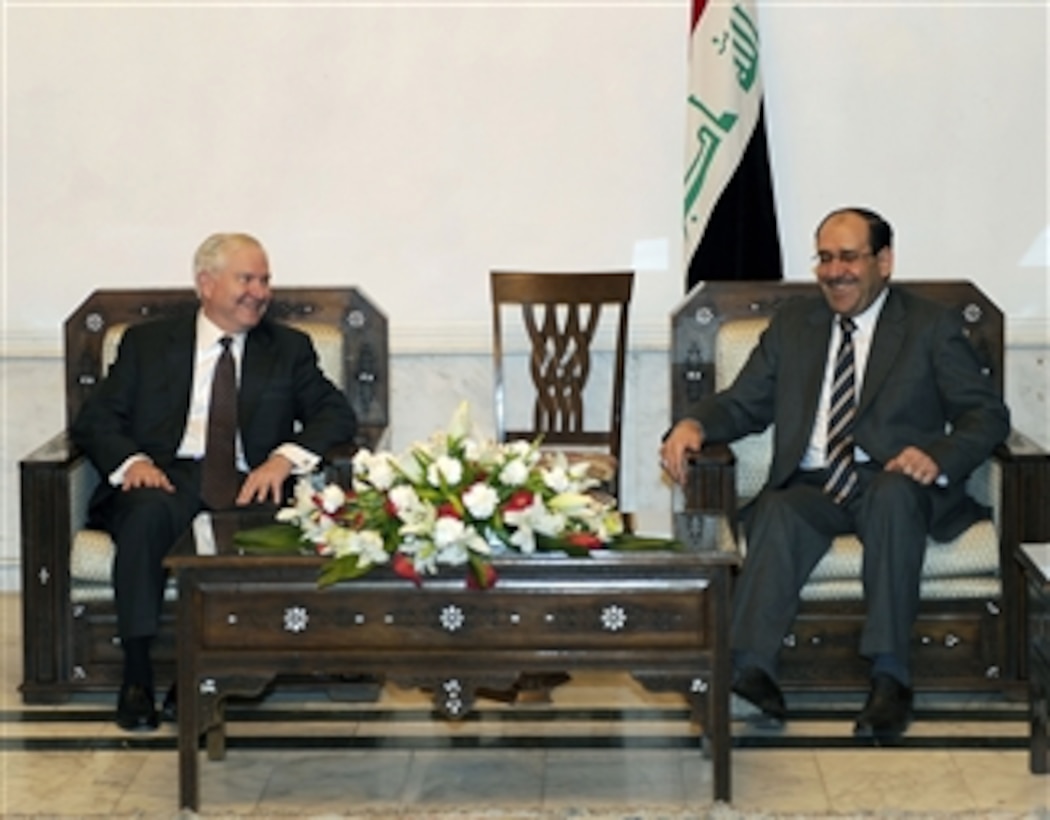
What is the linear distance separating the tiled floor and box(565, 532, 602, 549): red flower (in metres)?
0.59

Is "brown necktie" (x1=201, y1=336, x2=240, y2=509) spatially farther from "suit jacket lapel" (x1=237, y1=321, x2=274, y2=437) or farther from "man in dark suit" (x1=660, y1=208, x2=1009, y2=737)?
"man in dark suit" (x1=660, y1=208, x2=1009, y2=737)

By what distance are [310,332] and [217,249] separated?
0.45 metres

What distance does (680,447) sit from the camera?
5195mm

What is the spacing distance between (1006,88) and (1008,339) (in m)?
0.78

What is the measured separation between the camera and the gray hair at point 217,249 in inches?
212

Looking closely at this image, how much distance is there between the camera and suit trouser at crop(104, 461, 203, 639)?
195 inches

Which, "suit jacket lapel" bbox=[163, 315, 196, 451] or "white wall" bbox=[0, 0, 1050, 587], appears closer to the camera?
"suit jacket lapel" bbox=[163, 315, 196, 451]

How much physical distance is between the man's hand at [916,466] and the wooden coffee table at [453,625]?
3.15ft

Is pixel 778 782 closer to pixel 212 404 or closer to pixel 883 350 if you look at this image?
pixel 883 350

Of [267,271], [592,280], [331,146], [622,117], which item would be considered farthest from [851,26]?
[267,271]

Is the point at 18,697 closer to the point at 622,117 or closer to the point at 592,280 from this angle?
the point at 592,280

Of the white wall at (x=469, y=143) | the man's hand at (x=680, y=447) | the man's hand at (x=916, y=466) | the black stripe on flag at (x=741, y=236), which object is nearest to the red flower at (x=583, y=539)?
the man's hand at (x=680, y=447)

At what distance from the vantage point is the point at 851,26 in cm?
629

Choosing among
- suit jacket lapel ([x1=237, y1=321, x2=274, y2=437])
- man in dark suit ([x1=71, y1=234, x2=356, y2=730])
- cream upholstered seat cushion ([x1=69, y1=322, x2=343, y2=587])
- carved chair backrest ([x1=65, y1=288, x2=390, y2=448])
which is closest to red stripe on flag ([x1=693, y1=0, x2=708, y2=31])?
carved chair backrest ([x1=65, y1=288, x2=390, y2=448])
